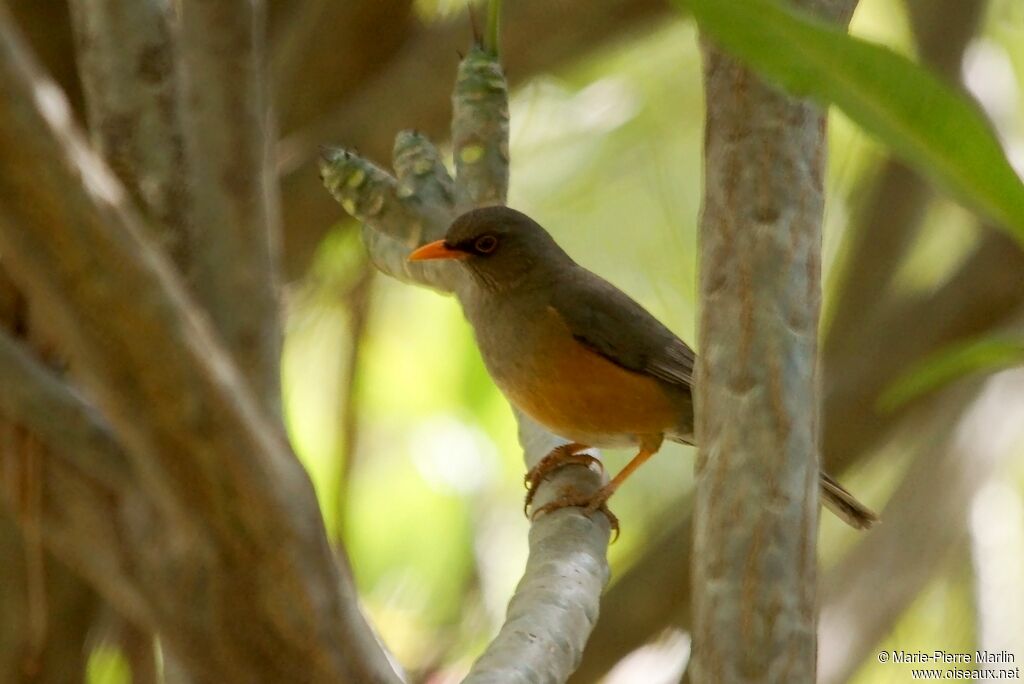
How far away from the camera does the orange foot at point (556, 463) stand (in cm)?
378

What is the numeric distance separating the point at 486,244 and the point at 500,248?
11 cm

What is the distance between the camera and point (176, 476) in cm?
209

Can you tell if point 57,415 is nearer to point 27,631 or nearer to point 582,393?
point 27,631

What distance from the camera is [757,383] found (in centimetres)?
149

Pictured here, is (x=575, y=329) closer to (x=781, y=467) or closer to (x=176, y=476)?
(x=176, y=476)

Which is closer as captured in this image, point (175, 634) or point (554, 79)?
point (175, 634)

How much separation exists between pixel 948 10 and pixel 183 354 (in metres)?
4.08

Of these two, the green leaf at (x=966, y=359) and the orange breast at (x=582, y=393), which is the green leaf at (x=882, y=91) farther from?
the orange breast at (x=582, y=393)

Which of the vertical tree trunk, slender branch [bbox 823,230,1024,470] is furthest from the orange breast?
the vertical tree trunk

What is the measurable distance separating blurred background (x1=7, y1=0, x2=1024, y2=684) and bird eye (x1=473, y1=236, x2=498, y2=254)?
2.51 feet

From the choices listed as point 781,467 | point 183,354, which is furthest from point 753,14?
point 183,354

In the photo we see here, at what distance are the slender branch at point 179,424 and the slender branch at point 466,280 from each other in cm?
34

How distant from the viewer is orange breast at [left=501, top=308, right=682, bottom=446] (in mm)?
4000

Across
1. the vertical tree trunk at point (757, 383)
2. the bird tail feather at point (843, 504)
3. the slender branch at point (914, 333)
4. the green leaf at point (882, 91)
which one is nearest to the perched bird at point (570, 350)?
the bird tail feather at point (843, 504)
